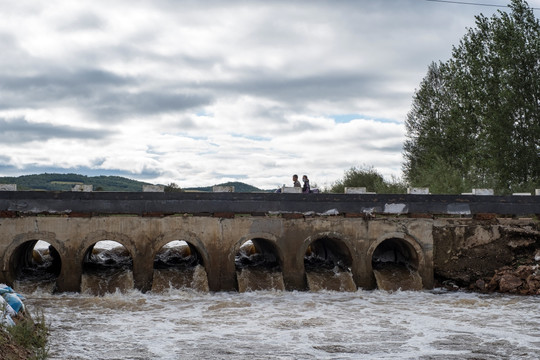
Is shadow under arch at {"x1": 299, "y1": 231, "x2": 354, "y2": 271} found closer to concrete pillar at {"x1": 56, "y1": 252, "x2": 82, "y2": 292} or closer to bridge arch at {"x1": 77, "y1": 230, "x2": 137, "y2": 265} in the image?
bridge arch at {"x1": 77, "y1": 230, "x2": 137, "y2": 265}

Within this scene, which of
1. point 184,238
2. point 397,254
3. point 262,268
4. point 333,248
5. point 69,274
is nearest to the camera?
point 69,274

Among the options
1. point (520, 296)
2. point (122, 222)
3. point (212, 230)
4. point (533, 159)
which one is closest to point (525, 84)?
point (533, 159)

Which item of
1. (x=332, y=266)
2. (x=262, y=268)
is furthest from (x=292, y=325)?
(x=332, y=266)

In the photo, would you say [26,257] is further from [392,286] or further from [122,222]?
[392,286]

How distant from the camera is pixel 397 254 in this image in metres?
22.0

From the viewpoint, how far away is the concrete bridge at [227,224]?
18219 mm

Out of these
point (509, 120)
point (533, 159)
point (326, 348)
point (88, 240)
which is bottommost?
point (326, 348)

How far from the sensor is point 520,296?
1828 cm

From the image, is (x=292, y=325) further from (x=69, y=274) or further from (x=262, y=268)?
(x=69, y=274)

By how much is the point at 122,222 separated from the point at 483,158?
2346cm

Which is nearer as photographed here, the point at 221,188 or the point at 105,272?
the point at 221,188

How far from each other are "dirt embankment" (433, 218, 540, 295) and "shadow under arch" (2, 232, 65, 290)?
12.1 metres

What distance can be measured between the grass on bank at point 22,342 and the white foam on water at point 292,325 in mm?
347

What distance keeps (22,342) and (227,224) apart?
885 cm
